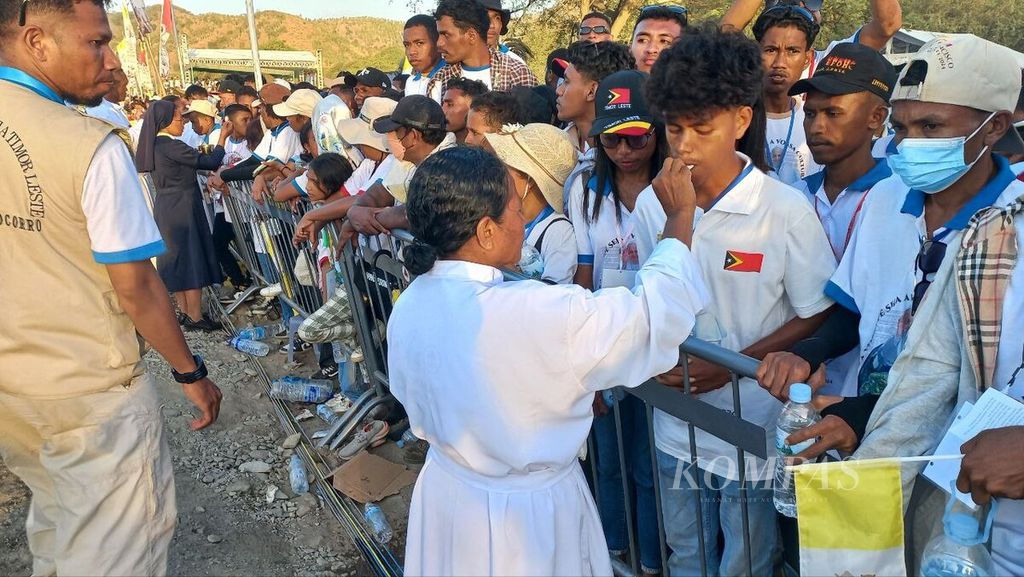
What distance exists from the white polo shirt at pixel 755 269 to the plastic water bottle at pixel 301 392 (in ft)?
11.6

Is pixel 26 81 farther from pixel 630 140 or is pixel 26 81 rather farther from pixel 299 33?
pixel 299 33

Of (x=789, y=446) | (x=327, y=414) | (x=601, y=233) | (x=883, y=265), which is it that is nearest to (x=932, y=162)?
(x=883, y=265)

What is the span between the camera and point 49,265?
2.34m

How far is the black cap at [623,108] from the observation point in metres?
2.82

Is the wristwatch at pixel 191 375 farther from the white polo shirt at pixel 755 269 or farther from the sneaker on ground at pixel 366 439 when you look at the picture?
the white polo shirt at pixel 755 269

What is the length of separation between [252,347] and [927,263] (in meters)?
5.85

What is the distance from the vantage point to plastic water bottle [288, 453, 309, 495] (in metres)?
4.17

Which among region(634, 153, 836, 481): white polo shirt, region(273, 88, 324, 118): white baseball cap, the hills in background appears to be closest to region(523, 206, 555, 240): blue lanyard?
region(634, 153, 836, 481): white polo shirt

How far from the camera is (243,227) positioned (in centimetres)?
771

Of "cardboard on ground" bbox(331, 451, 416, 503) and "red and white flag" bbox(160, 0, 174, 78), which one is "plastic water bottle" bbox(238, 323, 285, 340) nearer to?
"cardboard on ground" bbox(331, 451, 416, 503)

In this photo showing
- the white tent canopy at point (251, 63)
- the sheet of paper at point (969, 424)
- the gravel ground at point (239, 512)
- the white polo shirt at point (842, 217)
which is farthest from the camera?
the white tent canopy at point (251, 63)

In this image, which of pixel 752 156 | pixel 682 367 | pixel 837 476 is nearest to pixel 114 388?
pixel 682 367

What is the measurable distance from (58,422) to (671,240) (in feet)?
7.32

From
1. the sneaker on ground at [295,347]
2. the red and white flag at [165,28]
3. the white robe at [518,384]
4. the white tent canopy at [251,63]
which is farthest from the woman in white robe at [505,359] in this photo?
the white tent canopy at [251,63]
